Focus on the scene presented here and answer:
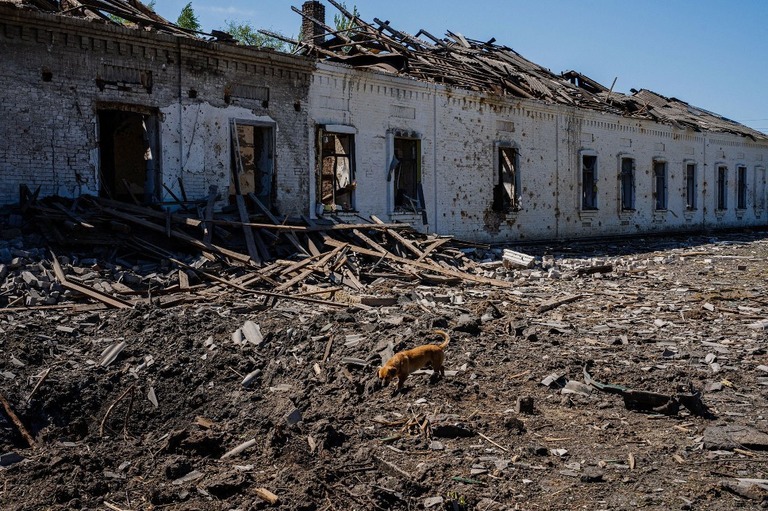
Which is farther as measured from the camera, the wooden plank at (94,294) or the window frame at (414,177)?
the window frame at (414,177)

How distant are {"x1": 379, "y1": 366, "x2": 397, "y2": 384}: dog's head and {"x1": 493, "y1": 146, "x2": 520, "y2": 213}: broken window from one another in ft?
52.5

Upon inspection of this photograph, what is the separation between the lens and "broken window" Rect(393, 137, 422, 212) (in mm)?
19578

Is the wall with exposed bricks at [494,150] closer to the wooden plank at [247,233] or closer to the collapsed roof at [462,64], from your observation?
the collapsed roof at [462,64]

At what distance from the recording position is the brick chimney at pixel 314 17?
72.7ft

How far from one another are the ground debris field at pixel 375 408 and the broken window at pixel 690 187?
22.4 metres

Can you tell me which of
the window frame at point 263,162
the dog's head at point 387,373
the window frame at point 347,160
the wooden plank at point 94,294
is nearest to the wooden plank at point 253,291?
the wooden plank at point 94,294

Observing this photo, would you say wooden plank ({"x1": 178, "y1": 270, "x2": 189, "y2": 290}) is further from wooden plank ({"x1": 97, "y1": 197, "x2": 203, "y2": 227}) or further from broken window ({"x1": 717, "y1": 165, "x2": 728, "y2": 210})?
broken window ({"x1": 717, "y1": 165, "x2": 728, "y2": 210})

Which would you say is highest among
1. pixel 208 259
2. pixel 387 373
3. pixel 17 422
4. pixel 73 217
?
pixel 73 217

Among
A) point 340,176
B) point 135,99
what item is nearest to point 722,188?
point 340,176

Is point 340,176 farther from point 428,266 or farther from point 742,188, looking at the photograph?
point 742,188


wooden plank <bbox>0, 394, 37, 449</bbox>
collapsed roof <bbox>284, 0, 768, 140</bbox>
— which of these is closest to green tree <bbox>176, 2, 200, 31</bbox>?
collapsed roof <bbox>284, 0, 768, 140</bbox>

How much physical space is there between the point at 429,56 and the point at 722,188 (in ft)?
63.7

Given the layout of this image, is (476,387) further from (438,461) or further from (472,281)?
(472,281)

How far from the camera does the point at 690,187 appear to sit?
3231cm
